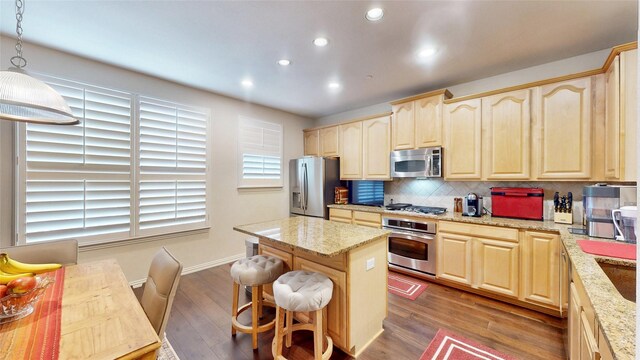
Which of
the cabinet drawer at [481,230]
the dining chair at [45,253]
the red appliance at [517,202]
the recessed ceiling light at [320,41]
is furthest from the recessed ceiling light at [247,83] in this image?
the red appliance at [517,202]

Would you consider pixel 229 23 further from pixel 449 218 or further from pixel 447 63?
pixel 449 218

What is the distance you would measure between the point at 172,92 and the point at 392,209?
11.0 feet

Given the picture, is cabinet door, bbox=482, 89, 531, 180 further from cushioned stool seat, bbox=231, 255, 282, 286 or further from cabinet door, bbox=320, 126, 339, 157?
cushioned stool seat, bbox=231, 255, 282, 286

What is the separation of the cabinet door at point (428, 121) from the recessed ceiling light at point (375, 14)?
1632mm

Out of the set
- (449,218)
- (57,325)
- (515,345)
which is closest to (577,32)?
(449,218)

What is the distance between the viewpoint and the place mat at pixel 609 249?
146cm

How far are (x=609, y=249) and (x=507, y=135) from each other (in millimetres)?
1418

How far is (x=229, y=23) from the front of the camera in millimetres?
1953

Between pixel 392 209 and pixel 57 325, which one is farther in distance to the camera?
pixel 392 209

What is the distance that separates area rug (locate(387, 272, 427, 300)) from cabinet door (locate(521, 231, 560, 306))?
973mm

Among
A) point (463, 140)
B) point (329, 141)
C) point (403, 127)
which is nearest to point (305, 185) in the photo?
point (329, 141)

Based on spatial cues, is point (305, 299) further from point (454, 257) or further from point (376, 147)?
point (376, 147)

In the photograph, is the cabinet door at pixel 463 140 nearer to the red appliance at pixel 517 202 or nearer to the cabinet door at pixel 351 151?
the red appliance at pixel 517 202

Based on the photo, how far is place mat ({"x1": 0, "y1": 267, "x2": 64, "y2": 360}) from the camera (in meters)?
0.83
